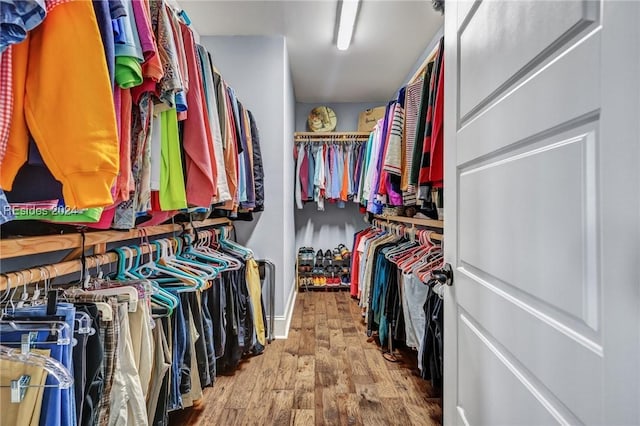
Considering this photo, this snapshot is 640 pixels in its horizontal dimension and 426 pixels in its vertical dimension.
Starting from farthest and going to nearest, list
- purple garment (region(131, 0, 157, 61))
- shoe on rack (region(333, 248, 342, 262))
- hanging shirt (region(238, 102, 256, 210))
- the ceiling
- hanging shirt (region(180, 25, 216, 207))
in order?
shoe on rack (region(333, 248, 342, 262)), the ceiling, hanging shirt (region(238, 102, 256, 210)), hanging shirt (region(180, 25, 216, 207)), purple garment (region(131, 0, 157, 61))

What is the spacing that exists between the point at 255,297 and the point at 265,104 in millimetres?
1545

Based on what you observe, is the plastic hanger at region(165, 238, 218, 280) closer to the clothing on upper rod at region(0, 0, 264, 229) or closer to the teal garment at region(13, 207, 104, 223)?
the clothing on upper rod at region(0, 0, 264, 229)

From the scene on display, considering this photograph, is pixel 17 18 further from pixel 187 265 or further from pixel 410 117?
pixel 410 117

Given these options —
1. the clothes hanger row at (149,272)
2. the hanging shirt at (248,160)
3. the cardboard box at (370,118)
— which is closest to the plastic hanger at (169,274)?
the clothes hanger row at (149,272)

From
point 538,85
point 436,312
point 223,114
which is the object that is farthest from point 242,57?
point 538,85

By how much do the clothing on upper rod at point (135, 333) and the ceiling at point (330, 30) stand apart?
163 cm

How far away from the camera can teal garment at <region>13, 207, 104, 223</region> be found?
838 millimetres

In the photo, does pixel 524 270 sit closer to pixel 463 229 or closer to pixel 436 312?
pixel 463 229

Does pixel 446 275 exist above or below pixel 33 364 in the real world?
above

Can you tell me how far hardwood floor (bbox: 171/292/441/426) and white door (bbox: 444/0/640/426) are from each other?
84 centimetres

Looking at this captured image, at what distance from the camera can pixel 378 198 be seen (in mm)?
2449

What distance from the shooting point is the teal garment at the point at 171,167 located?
48.0 inches

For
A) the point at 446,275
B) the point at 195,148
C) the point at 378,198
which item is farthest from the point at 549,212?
the point at 378,198

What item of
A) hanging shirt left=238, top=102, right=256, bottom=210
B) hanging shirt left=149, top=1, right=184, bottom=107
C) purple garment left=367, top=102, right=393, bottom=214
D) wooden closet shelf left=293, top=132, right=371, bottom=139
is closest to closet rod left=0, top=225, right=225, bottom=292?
hanging shirt left=149, top=1, right=184, bottom=107
